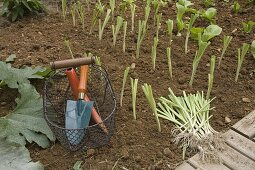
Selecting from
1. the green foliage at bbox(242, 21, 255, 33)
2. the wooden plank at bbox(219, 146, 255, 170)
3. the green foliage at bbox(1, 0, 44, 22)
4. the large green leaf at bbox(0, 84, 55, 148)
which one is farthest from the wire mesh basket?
the green foliage at bbox(242, 21, 255, 33)

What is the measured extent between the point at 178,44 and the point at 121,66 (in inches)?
20.3

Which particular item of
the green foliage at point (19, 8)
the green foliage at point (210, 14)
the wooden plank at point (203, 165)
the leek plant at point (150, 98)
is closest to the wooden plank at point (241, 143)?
the wooden plank at point (203, 165)

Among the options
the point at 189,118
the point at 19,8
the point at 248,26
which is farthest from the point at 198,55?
the point at 19,8

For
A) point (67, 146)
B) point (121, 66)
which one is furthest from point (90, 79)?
point (67, 146)

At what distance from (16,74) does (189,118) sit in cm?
107

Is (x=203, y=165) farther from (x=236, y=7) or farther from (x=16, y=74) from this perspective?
(x=236, y=7)

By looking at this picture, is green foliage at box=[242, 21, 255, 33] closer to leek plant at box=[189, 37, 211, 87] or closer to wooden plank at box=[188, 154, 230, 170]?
leek plant at box=[189, 37, 211, 87]

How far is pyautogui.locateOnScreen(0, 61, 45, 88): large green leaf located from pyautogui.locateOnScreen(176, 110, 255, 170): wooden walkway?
1055mm

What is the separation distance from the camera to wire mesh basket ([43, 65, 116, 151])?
239cm

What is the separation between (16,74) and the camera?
8.72 ft

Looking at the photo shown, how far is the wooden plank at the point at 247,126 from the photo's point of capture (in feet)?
8.41

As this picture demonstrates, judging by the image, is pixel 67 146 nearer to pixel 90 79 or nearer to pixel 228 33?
pixel 90 79

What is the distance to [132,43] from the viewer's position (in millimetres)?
3277

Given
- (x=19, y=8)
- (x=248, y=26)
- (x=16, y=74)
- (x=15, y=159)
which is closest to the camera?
(x=15, y=159)
